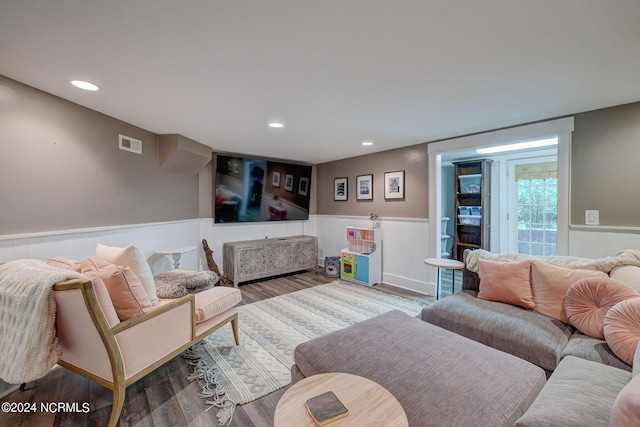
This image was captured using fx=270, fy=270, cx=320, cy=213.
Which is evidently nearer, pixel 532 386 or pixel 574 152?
pixel 532 386

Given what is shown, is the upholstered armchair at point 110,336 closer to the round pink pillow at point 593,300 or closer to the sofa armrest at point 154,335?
the sofa armrest at point 154,335

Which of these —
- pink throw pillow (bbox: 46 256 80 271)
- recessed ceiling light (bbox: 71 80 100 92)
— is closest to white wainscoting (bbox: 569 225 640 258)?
pink throw pillow (bbox: 46 256 80 271)

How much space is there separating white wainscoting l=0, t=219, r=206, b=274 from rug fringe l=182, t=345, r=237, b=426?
137 cm

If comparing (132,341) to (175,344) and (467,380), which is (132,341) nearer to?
(175,344)

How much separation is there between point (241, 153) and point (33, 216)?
110 inches

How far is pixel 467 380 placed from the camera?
4.18 ft

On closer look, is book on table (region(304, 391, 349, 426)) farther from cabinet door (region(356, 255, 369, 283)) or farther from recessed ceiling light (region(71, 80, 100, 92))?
cabinet door (region(356, 255, 369, 283))

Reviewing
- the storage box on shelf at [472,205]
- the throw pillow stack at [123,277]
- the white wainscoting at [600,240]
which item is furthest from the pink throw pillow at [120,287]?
the storage box on shelf at [472,205]

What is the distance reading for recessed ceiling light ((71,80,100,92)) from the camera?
195cm

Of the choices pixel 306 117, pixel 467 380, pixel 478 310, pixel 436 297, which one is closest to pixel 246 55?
pixel 306 117

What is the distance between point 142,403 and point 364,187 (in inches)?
152

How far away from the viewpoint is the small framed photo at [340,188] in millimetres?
4992

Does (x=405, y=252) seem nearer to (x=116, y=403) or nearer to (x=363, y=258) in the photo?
(x=363, y=258)

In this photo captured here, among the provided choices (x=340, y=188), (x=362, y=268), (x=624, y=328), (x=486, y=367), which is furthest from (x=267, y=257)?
(x=624, y=328)
